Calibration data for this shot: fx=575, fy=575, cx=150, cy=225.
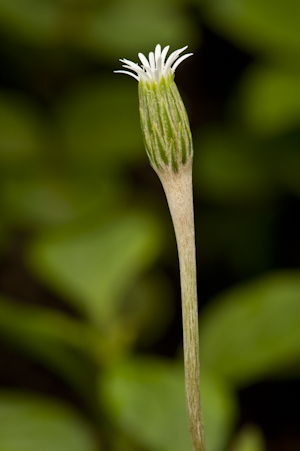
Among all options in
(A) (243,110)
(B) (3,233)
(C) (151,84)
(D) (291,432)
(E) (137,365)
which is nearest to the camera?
(C) (151,84)

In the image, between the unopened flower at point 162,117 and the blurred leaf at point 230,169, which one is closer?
the unopened flower at point 162,117

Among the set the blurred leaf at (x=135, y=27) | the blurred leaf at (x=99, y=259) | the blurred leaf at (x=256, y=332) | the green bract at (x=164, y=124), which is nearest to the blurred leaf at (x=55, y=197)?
the blurred leaf at (x=99, y=259)

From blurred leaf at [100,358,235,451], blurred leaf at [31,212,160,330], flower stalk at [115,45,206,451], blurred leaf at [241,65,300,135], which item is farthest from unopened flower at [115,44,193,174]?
blurred leaf at [241,65,300,135]

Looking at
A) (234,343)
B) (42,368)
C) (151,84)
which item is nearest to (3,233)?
(42,368)

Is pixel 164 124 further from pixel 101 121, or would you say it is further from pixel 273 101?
pixel 101 121

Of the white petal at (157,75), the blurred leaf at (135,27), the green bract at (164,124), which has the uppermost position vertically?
the blurred leaf at (135,27)

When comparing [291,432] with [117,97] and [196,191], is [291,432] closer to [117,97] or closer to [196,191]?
[196,191]

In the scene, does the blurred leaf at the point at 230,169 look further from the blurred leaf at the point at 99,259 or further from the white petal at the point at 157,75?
the white petal at the point at 157,75

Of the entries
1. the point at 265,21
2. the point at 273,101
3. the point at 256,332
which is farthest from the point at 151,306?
the point at 265,21
